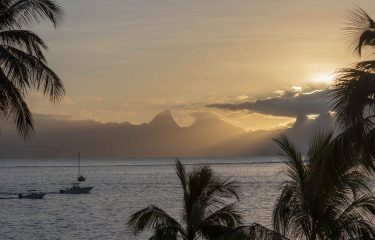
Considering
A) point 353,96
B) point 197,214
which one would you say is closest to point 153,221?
point 197,214

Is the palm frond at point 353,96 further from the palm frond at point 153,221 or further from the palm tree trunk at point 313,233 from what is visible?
the palm frond at point 153,221

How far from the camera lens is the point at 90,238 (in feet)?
227

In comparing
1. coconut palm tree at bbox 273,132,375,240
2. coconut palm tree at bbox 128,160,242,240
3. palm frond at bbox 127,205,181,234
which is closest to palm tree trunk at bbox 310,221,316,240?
coconut palm tree at bbox 273,132,375,240

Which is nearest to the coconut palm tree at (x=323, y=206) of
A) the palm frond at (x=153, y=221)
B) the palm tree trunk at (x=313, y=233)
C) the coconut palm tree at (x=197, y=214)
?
the palm tree trunk at (x=313, y=233)

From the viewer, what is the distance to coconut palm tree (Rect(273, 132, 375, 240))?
17523 mm

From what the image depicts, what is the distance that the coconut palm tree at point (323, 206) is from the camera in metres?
17.5

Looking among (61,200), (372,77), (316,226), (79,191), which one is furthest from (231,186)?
(79,191)

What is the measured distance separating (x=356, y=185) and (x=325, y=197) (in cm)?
85

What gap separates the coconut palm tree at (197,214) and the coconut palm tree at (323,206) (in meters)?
2.77

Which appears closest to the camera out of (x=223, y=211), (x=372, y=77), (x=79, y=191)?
(x=372, y=77)

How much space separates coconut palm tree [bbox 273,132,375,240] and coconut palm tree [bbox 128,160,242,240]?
2.77 metres

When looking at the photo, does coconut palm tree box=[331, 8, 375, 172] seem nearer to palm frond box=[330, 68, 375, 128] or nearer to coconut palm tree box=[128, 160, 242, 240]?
palm frond box=[330, 68, 375, 128]

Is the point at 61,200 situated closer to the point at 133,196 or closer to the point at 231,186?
the point at 133,196

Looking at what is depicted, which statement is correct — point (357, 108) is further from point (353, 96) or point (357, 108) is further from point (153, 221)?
point (153, 221)
